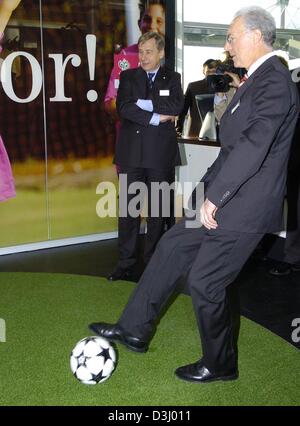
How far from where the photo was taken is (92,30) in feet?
15.5

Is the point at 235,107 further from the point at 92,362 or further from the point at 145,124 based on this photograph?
the point at 145,124

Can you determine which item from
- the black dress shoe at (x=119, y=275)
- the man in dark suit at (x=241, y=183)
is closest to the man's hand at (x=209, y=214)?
the man in dark suit at (x=241, y=183)

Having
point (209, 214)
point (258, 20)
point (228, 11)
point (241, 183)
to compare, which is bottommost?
point (209, 214)

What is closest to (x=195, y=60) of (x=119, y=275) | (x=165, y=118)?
(x=165, y=118)

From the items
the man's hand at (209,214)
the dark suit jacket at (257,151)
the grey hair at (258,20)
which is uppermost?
the grey hair at (258,20)

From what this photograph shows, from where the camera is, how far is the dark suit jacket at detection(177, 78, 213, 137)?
16.9 feet

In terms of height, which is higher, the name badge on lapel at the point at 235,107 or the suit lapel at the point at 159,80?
the suit lapel at the point at 159,80

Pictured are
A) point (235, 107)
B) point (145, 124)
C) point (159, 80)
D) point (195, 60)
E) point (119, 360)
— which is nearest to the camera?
point (235, 107)

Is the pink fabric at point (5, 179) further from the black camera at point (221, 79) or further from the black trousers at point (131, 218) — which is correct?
the black camera at point (221, 79)

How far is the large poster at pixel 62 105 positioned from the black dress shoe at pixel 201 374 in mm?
2684

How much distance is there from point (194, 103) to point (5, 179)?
2.02 m

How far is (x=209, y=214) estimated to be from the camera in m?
2.15

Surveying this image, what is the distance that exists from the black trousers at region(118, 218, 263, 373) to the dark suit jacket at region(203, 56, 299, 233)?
0.31 feet

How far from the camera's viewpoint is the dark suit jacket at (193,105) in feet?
16.9
